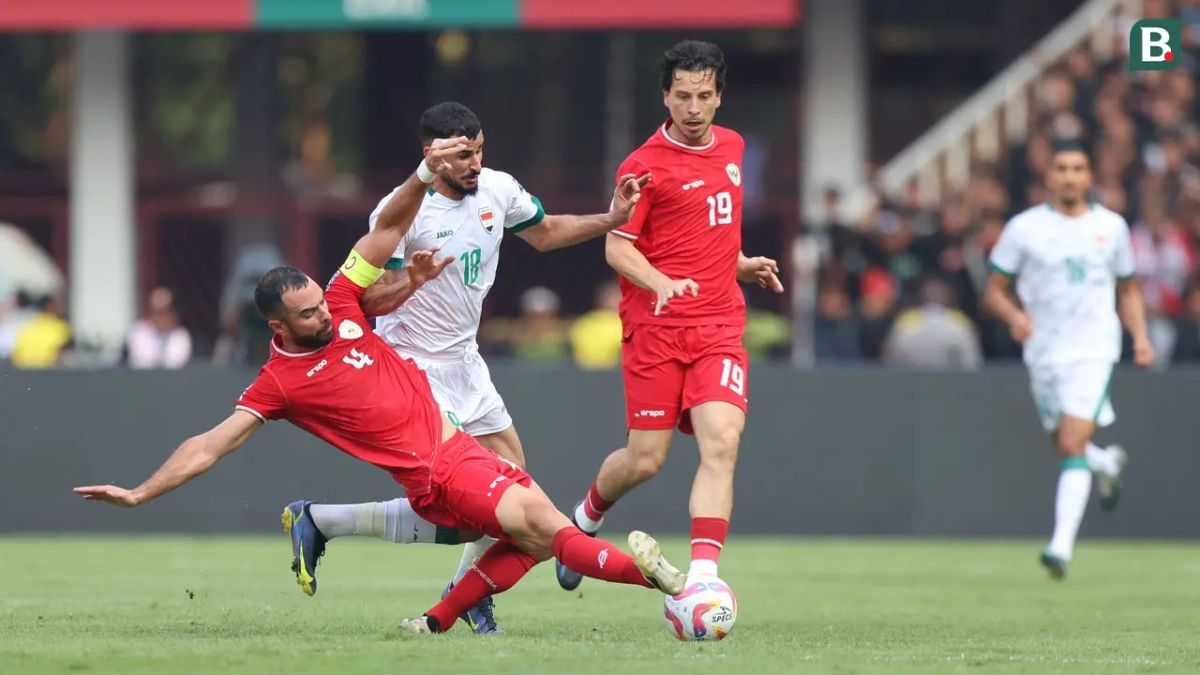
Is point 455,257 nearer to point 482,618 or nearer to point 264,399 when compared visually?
point 264,399

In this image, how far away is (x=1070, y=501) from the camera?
13859 millimetres

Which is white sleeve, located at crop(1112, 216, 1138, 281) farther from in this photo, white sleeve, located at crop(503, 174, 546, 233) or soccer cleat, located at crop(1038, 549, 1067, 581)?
white sleeve, located at crop(503, 174, 546, 233)

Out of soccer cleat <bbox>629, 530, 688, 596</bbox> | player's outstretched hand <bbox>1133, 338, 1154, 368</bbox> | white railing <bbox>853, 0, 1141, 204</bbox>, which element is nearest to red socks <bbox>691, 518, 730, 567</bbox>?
soccer cleat <bbox>629, 530, 688, 596</bbox>

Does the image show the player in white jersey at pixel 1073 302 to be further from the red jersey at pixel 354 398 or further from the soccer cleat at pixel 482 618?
Result: the red jersey at pixel 354 398

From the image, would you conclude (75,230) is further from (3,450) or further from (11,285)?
(3,450)

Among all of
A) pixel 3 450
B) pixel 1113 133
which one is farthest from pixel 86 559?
pixel 1113 133

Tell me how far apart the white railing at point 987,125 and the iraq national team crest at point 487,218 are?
11742 millimetres

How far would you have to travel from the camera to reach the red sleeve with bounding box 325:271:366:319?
9.62 metres

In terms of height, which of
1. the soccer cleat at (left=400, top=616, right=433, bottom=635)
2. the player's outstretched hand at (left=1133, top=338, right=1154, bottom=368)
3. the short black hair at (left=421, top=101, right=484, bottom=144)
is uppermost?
the short black hair at (left=421, top=101, right=484, bottom=144)

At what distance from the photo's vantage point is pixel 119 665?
830cm

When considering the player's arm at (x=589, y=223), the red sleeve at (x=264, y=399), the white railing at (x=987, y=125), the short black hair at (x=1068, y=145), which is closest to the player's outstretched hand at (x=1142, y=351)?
the player's arm at (x=589, y=223)

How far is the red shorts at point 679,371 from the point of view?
1037 cm

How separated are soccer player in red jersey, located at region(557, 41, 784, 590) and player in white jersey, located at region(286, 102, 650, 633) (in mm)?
262

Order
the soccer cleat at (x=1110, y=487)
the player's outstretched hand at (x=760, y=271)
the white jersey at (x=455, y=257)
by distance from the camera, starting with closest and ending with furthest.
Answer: the white jersey at (x=455, y=257)
the player's outstretched hand at (x=760, y=271)
the soccer cleat at (x=1110, y=487)
